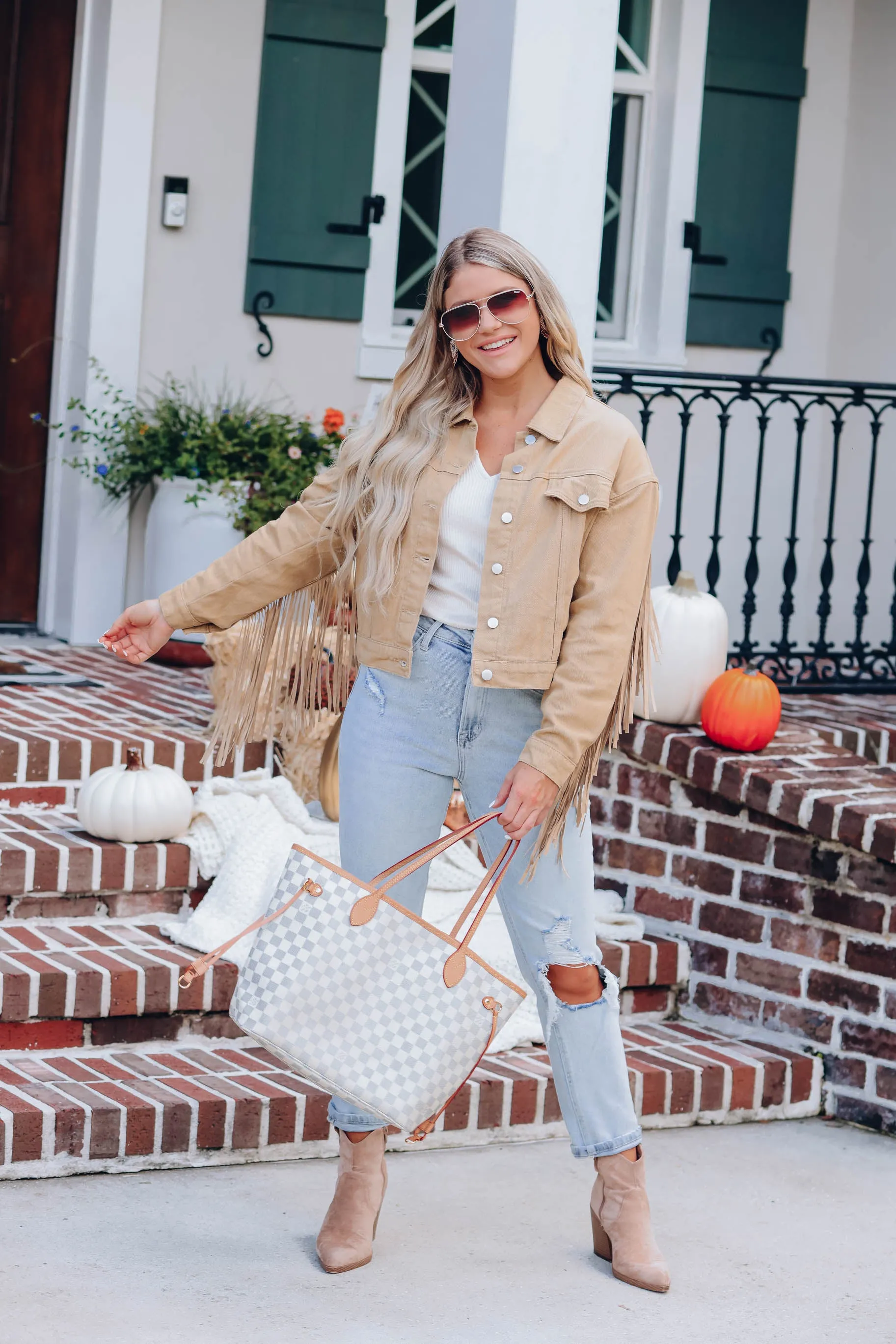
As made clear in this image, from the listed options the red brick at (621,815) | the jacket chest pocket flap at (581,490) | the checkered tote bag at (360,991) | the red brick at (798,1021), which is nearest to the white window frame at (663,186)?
the red brick at (621,815)

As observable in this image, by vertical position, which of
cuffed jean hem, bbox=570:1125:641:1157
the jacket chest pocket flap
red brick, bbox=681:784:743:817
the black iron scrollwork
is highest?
the black iron scrollwork

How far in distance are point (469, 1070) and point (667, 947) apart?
1.67m

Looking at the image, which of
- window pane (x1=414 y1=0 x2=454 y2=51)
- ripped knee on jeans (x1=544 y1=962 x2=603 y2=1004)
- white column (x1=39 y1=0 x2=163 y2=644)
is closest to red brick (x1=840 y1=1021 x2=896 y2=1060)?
ripped knee on jeans (x1=544 y1=962 x2=603 y2=1004)

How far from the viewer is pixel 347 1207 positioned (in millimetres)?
2812

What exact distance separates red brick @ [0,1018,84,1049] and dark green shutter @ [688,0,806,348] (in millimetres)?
3938

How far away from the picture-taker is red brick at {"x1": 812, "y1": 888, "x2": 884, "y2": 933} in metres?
3.87

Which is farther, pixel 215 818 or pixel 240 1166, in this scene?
pixel 215 818

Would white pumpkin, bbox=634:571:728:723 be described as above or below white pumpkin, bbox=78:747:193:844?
above

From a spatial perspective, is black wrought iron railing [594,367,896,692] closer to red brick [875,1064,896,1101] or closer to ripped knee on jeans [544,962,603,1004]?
red brick [875,1064,896,1101]

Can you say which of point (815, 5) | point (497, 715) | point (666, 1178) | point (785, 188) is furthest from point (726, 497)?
point (497, 715)

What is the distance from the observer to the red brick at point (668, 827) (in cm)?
426

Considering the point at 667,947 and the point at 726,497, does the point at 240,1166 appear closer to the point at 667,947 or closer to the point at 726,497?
the point at 667,947

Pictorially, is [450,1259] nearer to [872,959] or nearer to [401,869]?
[401,869]

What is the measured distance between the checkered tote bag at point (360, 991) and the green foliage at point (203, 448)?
9.96 ft
